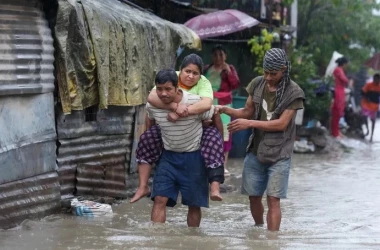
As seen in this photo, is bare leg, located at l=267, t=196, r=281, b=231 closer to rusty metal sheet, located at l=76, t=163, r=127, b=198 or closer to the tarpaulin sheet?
the tarpaulin sheet

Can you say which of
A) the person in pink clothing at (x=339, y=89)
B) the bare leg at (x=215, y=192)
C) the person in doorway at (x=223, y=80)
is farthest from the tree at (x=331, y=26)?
the bare leg at (x=215, y=192)

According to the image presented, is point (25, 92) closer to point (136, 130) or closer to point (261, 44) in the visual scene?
point (136, 130)

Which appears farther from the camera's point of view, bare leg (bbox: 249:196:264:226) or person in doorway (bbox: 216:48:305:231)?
bare leg (bbox: 249:196:264:226)

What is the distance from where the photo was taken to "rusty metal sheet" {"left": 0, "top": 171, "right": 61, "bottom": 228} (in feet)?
22.5

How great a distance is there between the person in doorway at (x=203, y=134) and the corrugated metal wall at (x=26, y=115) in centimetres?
102

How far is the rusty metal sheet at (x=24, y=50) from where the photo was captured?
689cm

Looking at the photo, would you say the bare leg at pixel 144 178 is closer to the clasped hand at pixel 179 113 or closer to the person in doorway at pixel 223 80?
the clasped hand at pixel 179 113

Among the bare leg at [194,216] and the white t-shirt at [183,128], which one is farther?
the bare leg at [194,216]

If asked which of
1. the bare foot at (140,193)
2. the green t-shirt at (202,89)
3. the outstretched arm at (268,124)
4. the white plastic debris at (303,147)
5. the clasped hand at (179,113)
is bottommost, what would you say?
the white plastic debris at (303,147)

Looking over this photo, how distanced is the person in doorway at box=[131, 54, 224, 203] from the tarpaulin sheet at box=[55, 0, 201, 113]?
1.11 m

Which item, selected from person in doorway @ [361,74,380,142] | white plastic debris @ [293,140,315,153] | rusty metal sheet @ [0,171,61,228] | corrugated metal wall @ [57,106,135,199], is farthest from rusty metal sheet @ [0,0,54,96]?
person in doorway @ [361,74,380,142]

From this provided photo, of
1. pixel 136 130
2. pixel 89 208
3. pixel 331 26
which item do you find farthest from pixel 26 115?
pixel 331 26

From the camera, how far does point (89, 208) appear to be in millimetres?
7781

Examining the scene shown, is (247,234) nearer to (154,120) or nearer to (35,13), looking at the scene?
(154,120)
